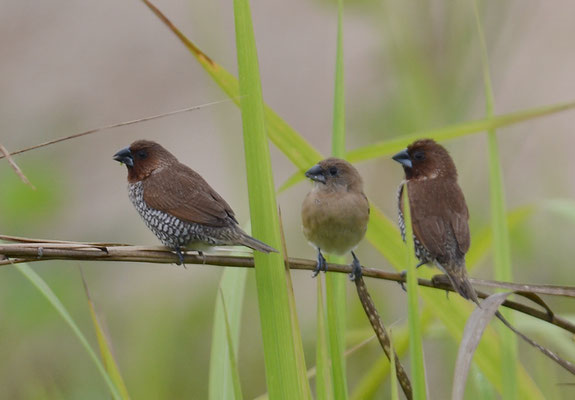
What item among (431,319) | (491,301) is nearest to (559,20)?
(431,319)

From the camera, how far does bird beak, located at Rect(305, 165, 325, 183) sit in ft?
7.79

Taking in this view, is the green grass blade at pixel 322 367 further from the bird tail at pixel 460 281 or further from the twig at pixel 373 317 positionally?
the bird tail at pixel 460 281

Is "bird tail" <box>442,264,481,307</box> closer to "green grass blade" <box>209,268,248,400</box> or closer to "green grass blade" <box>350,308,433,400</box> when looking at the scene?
"green grass blade" <box>350,308,433,400</box>

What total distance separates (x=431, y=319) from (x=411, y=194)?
1.48 ft

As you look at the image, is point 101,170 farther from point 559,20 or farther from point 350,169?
point 350,169

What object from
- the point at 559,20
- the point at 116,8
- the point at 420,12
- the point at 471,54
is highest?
the point at 116,8

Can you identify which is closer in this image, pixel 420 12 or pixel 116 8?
pixel 420 12

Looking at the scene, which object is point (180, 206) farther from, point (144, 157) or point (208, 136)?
point (208, 136)

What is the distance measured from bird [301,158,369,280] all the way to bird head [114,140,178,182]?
0.48 meters

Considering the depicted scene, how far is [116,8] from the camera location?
820 centimetres

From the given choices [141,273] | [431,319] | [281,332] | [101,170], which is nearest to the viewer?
[281,332]

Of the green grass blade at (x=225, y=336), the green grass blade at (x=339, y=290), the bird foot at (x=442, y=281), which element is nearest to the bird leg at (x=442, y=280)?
the bird foot at (x=442, y=281)

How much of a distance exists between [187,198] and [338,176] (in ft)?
1.45

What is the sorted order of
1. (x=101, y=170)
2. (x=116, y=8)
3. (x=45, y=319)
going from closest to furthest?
1. (x=45, y=319)
2. (x=101, y=170)
3. (x=116, y=8)
